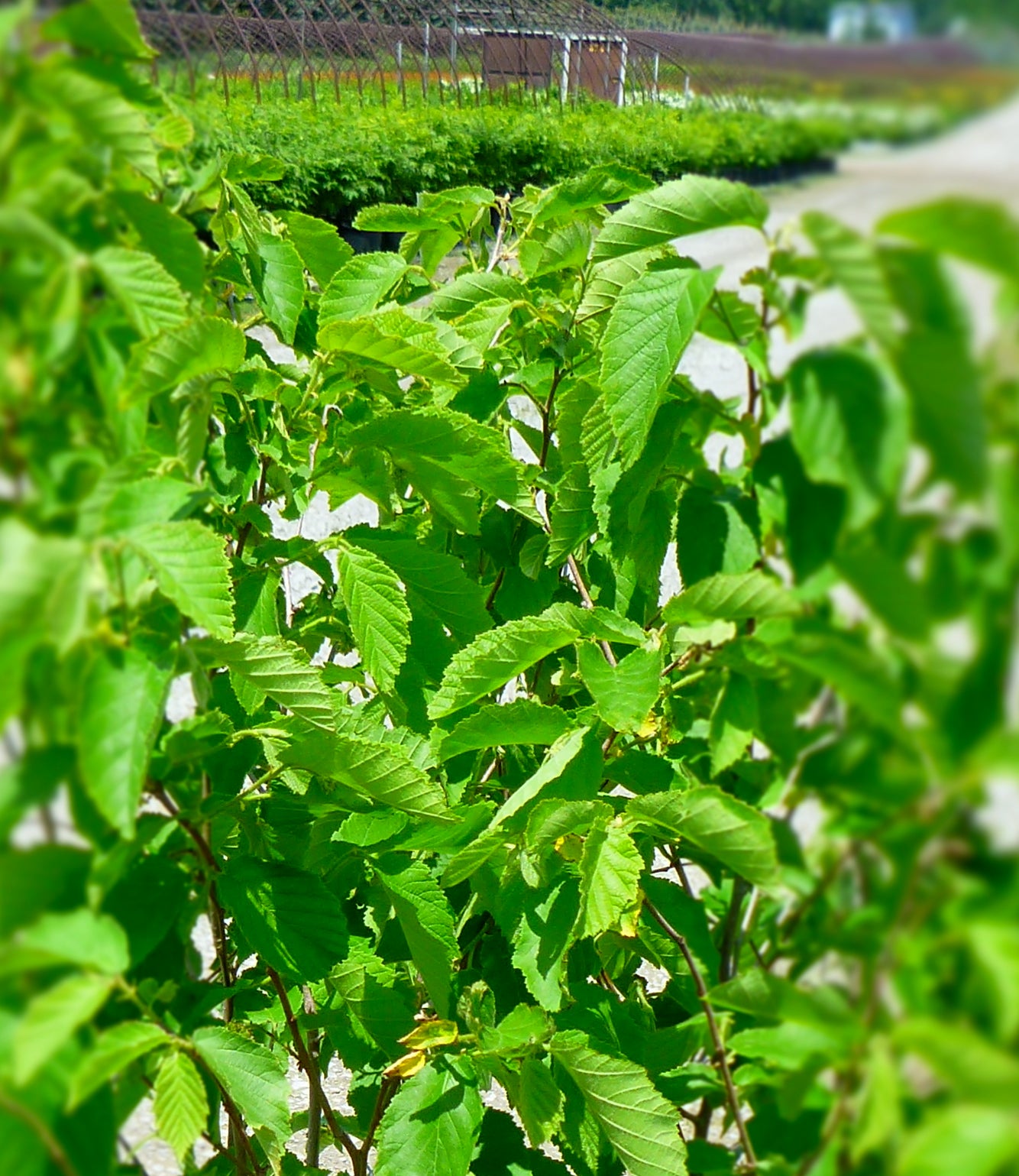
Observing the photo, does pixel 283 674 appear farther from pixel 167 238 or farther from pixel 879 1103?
pixel 879 1103

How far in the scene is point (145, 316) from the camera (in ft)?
2.56

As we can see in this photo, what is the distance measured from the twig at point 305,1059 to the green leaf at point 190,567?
55 cm

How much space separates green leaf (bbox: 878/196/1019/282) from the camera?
1.84ft

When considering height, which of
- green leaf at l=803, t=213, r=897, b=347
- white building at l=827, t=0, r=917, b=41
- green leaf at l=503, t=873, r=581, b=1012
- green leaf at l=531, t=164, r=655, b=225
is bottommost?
green leaf at l=503, t=873, r=581, b=1012

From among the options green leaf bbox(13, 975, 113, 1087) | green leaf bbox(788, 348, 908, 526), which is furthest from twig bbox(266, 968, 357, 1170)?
green leaf bbox(788, 348, 908, 526)

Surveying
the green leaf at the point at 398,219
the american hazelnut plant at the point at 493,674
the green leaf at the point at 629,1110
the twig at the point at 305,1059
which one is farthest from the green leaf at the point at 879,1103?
the green leaf at the point at 398,219

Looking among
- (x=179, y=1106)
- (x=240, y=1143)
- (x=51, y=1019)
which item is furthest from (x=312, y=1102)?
(x=51, y=1019)

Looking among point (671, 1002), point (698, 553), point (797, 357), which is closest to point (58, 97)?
point (797, 357)

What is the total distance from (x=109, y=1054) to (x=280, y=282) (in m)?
0.84

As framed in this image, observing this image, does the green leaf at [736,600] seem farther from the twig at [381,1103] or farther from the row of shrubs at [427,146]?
the row of shrubs at [427,146]

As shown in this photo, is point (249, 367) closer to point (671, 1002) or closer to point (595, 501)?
point (595, 501)

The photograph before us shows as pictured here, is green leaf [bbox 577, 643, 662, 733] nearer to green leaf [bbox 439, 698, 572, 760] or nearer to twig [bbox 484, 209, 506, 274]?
green leaf [bbox 439, 698, 572, 760]

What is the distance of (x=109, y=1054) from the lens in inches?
29.8

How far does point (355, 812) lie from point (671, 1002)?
58 centimetres
